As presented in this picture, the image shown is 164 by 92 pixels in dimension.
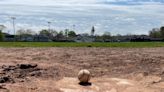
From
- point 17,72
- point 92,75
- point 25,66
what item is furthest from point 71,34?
point 17,72

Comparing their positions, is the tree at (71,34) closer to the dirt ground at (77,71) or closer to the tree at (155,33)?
the tree at (155,33)

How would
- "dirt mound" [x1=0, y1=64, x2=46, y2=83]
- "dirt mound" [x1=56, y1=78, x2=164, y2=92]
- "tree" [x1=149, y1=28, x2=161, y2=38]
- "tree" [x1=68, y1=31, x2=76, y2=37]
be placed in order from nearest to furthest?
"dirt mound" [x1=56, y1=78, x2=164, y2=92] → "dirt mound" [x1=0, y1=64, x2=46, y2=83] → "tree" [x1=149, y1=28, x2=161, y2=38] → "tree" [x1=68, y1=31, x2=76, y2=37]

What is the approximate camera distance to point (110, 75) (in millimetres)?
22672

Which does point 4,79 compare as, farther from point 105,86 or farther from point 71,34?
point 71,34

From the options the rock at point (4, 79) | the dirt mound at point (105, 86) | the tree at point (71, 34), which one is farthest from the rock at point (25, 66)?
the tree at point (71, 34)

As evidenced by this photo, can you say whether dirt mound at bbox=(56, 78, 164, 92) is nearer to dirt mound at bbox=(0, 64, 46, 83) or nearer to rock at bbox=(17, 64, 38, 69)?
dirt mound at bbox=(0, 64, 46, 83)

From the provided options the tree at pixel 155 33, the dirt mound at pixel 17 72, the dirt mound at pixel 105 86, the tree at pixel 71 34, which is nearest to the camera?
the dirt mound at pixel 105 86

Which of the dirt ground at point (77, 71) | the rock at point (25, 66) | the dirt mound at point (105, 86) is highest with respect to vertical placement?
the rock at point (25, 66)

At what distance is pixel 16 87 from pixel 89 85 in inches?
145

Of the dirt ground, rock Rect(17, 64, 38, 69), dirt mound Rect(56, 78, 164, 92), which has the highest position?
rock Rect(17, 64, 38, 69)

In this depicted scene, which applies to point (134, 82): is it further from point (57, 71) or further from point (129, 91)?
point (57, 71)

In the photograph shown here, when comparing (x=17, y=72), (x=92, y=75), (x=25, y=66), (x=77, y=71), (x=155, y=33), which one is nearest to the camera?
(x=17, y=72)

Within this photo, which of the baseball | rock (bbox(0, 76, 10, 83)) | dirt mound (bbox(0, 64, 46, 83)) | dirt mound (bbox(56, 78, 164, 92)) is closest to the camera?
rock (bbox(0, 76, 10, 83))

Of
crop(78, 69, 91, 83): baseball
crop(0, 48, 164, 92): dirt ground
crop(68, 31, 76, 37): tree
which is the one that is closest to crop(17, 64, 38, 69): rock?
crop(0, 48, 164, 92): dirt ground
